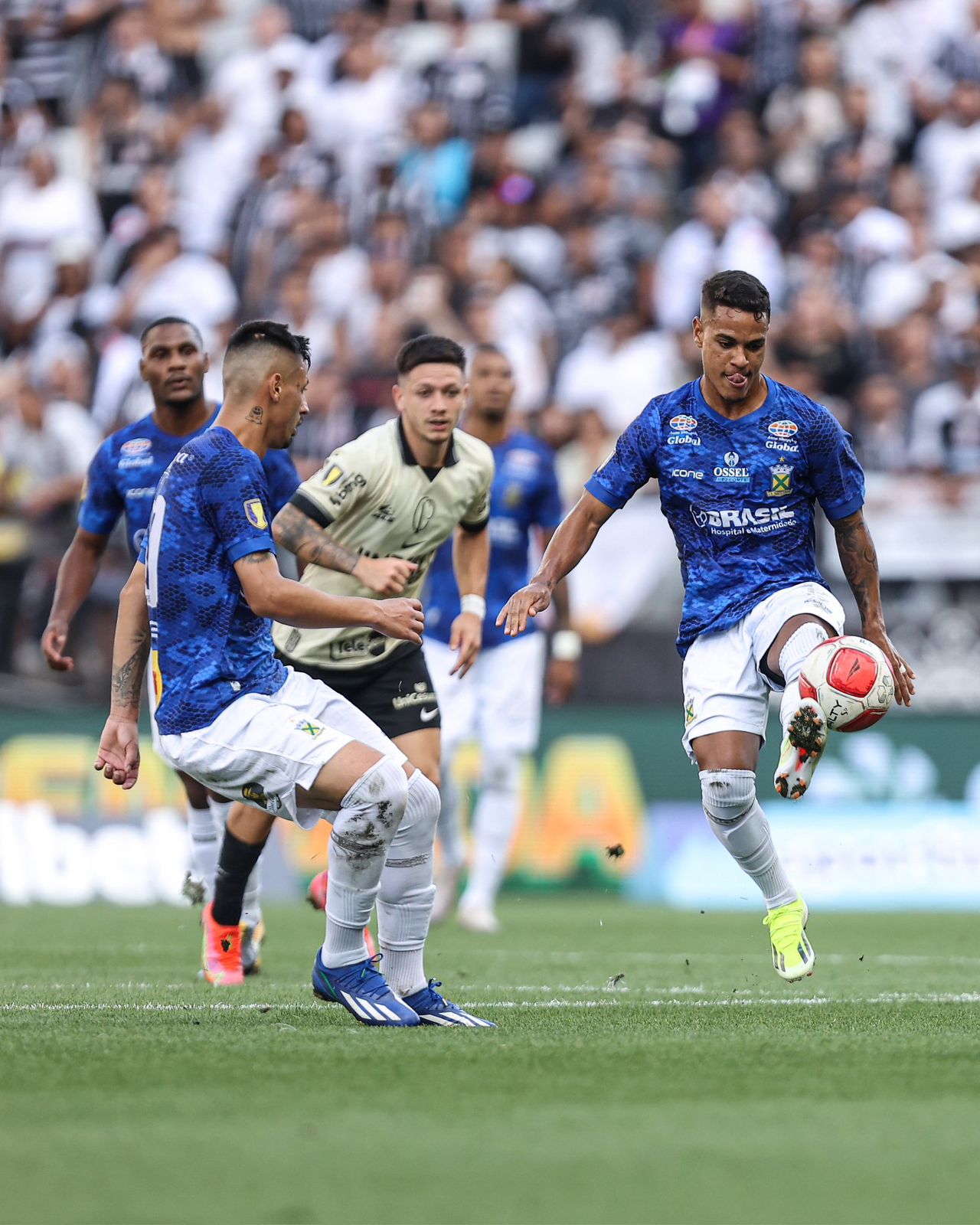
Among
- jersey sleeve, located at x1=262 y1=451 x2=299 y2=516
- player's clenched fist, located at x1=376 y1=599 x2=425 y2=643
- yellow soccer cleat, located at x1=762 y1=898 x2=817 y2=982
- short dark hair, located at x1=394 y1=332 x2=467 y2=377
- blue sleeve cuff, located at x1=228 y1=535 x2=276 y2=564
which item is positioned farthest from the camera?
jersey sleeve, located at x1=262 y1=451 x2=299 y2=516

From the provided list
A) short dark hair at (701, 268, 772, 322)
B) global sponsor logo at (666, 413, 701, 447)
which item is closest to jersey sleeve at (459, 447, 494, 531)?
global sponsor logo at (666, 413, 701, 447)

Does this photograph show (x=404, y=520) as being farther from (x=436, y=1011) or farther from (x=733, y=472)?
(x=436, y=1011)

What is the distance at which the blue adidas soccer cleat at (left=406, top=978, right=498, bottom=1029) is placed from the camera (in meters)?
5.92

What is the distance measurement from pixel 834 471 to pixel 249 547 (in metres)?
2.31

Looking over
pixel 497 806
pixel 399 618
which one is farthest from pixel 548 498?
pixel 399 618

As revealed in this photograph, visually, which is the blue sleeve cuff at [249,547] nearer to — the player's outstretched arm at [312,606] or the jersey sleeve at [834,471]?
the player's outstretched arm at [312,606]

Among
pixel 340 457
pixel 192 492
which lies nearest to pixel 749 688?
pixel 340 457

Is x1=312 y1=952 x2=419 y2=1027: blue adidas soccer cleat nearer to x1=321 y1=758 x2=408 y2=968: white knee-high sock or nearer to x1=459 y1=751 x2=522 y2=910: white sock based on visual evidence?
x1=321 y1=758 x2=408 y2=968: white knee-high sock

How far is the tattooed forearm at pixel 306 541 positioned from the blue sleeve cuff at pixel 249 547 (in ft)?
1.74

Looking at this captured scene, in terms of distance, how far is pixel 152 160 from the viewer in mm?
17969

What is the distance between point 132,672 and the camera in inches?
253

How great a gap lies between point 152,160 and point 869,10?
21.7 ft

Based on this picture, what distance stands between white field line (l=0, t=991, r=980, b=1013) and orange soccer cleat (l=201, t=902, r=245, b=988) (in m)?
0.81

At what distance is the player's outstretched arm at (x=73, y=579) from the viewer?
8664mm
